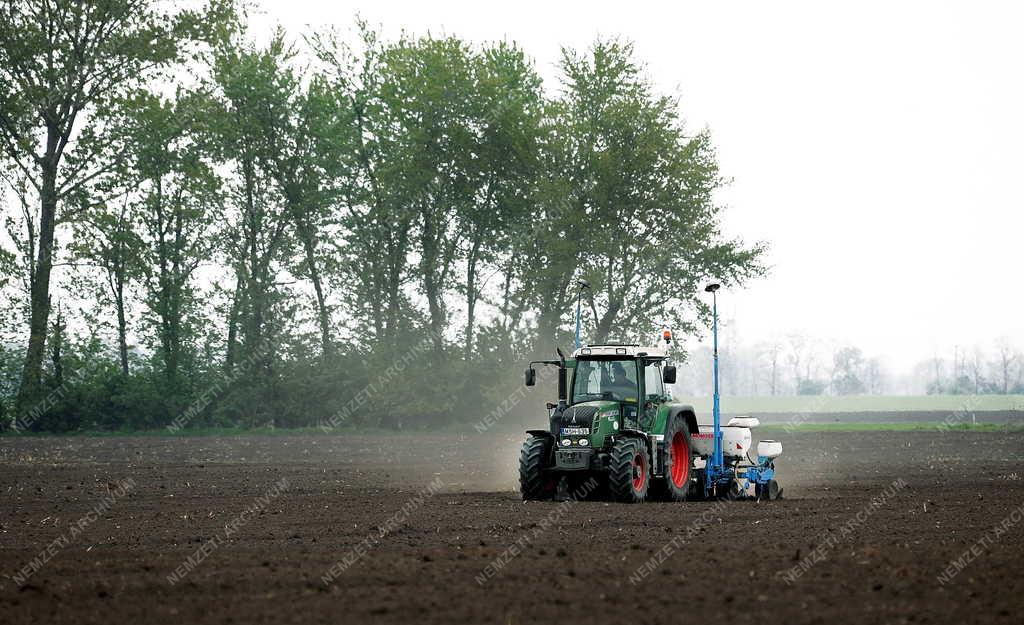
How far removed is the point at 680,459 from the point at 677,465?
164mm

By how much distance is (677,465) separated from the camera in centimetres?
1839

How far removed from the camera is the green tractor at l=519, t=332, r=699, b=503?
1675 centimetres

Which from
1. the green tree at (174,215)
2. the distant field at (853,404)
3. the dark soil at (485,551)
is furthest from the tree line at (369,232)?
the distant field at (853,404)

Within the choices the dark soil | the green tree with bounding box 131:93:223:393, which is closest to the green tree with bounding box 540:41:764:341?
the green tree with bounding box 131:93:223:393

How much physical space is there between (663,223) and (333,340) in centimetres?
1424

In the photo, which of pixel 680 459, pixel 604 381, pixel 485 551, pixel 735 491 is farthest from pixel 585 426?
pixel 485 551

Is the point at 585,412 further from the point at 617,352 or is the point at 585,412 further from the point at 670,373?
the point at 670,373

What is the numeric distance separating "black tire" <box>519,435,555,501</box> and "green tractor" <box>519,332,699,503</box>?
15 millimetres

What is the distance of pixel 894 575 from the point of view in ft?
32.5

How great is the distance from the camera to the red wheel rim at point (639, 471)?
16734 millimetres

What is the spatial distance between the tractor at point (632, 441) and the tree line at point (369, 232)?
24.5 meters

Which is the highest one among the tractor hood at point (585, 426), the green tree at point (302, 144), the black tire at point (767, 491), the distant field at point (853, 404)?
the green tree at point (302, 144)

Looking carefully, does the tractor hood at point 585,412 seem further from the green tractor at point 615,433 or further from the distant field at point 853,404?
the distant field at point 853,404

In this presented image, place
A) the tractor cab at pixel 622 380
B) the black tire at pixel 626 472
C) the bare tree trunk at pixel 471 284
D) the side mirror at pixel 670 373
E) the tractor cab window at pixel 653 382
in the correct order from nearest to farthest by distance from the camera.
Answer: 1. the black tire at pixel 626 472
2. the side mirror at pixel 670 373
3. the tractor cab at pixel 622 380
4. the tractor cab window at pixel 653 382
5. the bare tree trunk at pixel 471 284
